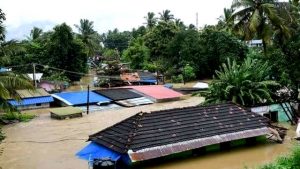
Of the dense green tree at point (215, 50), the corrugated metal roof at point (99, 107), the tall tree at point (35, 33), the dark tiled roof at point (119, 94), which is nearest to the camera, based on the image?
the corrugated metal roof at point (99, 107)

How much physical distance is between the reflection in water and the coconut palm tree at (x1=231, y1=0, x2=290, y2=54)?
28.0 ft

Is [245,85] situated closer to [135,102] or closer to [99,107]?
[135,102]

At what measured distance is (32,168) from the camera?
53.9 feet

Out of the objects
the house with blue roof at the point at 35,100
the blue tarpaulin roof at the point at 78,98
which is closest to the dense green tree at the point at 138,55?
the blue tarpaulin roof at the point at 78,98

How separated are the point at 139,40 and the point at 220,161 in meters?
38.0

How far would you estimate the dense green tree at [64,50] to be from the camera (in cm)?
4066

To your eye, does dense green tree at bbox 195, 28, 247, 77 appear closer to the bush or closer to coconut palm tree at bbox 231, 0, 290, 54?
coconut palm tree at bbox 231, 0, 290, 54

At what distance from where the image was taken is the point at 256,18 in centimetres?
2395

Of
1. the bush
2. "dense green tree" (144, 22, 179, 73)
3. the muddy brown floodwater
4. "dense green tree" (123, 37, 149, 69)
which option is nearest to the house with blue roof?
the muddy brown floodwater

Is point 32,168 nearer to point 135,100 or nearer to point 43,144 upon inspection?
point 43,144

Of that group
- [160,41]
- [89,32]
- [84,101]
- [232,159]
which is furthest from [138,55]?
[232,159]

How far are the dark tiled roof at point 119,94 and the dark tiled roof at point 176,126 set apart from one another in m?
15.0

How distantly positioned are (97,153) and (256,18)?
14010mm

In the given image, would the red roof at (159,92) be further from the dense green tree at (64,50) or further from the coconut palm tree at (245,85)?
the coconut palm tree at (245,85)
